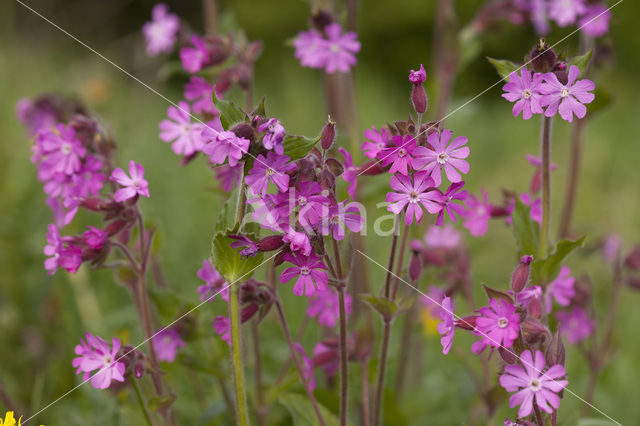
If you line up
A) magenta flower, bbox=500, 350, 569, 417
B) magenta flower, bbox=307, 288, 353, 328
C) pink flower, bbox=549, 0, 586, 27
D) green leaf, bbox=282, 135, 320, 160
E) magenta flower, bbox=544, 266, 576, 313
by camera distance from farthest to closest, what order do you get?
pink flower, bbox=549, 0, 586, 27, magenta flower, bbox=307, 288, 353, 328, magenta flower, bbox=544, 266, 576, 313, green leaf, bbox=282, 135, 320, 160, magenta flower, bbox=500, 350, 569, 417

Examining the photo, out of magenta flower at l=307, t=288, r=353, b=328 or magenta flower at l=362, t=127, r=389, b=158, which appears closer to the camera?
magenta flower at l=362, t=127, r=389, b=158

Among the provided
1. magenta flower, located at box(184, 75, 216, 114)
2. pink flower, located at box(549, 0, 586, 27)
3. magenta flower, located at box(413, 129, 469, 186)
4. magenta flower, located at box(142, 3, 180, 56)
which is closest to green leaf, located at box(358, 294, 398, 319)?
magenta flower, located at box(413, 129, 469, 186)

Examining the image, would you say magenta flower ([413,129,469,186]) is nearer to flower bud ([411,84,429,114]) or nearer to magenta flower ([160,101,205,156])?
flower bud ([411,84,429,114])

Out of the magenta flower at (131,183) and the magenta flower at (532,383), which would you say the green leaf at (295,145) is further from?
the magenta flower at (532,383)

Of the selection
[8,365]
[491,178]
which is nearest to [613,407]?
[8,365]

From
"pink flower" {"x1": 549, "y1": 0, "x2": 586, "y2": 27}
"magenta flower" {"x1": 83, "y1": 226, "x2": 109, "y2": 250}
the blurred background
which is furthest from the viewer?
the blurred background

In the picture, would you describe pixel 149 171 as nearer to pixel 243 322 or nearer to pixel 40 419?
pixel 40 419
